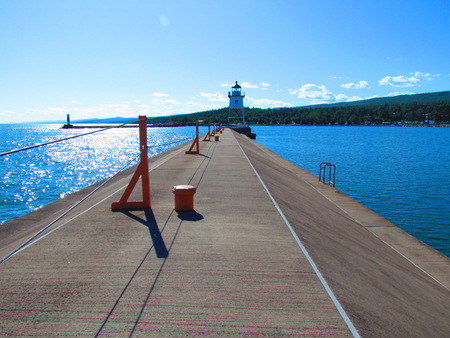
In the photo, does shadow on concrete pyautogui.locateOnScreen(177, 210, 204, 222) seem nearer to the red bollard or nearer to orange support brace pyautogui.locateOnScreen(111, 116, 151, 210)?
the red bollard

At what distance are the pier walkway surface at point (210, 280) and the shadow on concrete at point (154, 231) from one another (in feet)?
0.06

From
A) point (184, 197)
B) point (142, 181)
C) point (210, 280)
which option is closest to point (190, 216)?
point (184, 197)

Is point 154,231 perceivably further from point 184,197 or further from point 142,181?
point 142,181

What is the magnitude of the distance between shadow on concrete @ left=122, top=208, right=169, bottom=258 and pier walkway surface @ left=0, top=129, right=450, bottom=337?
18 mm

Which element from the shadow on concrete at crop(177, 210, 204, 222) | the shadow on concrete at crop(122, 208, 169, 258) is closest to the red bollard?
the shadow on concrete at crop(177, 210, 204, 222)

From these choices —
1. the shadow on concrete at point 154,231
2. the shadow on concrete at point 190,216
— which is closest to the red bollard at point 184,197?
the shadow on concrete at point 190,216

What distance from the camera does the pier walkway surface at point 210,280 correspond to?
3.48 m

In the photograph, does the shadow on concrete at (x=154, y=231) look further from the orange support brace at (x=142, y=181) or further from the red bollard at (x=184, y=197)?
the red bollard at (x=184, y=197)

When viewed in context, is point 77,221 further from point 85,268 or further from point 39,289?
point 39,289

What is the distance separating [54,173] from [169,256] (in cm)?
3093

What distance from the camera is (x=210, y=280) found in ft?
14.2

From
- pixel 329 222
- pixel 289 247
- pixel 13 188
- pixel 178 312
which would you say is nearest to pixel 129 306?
pixel 178 312

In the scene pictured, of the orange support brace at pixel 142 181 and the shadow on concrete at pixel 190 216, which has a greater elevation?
the orange support brace at pixel 142 181

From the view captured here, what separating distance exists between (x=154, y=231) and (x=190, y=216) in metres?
1.07
